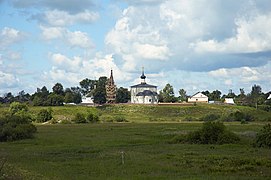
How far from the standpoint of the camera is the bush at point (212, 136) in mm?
48469

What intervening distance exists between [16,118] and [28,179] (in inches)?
1917

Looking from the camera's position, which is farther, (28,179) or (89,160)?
(89,160)

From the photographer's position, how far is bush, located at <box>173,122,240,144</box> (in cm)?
4847

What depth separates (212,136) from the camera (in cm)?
4897

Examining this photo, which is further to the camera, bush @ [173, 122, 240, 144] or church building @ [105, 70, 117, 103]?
church building @ [105, 70, 117, 103]

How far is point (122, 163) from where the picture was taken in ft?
102

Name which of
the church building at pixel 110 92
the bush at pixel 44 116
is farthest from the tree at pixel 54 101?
the bush at pixel 44 116

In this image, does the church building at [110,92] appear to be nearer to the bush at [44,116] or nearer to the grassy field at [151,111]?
the grassy field at [151,111]

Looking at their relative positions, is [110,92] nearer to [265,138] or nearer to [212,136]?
[212,136]

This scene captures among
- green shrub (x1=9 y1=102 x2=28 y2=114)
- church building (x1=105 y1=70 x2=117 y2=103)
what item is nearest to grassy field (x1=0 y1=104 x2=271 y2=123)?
green shrub (x1=9 y1=102 x2=28 y2=114)

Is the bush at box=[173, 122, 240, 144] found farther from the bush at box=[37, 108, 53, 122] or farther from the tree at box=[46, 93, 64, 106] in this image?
the tree at box=[46, 93, 64, 106]

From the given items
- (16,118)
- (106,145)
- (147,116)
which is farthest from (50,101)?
(106,145)

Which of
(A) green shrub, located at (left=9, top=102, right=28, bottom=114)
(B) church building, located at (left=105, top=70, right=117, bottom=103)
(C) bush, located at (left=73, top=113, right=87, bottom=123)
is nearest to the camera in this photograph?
(C) bush, located at (left=73, top=113, right=87, bottom=123)

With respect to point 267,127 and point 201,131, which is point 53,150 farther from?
point 267,127
